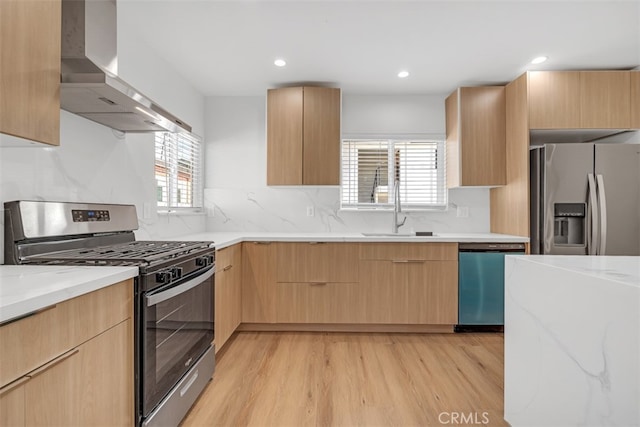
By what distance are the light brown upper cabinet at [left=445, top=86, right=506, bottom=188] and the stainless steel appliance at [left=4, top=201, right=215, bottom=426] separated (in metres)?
2.58

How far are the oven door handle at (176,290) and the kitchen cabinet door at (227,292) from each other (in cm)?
38

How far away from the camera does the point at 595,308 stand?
1117mm

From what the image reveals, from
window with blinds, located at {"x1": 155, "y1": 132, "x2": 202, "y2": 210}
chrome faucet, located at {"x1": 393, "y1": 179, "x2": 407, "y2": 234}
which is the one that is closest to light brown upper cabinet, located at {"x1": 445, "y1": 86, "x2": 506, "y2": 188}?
chrome faucet, located at {"x1": 393, "y1": 179, "x2": 407, "y2": 234}

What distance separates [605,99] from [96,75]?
3.76m

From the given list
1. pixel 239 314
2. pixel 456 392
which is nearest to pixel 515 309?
pixel 456 392

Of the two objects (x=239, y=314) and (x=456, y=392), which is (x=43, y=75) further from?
(x=456, y=392)

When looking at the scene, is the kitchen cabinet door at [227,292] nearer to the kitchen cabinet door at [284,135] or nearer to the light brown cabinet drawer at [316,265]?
the light brown cabinet drawer at [316,265]

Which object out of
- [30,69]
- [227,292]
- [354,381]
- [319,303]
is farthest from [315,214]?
[30,69]

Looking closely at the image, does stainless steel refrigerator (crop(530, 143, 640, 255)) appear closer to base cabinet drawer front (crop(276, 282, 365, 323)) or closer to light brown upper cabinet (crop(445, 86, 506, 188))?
light brown upper cabinet (crop(445, 86, 506, 188))

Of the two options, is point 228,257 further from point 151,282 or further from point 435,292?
point 435,292

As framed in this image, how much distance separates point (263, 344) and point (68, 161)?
1941 millimetres

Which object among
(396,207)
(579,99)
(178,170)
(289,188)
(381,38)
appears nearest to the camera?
(381,38)

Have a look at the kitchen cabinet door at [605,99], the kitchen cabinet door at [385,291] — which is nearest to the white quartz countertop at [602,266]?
the kitchen cabinet door at [385,291]

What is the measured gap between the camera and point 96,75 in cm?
144
